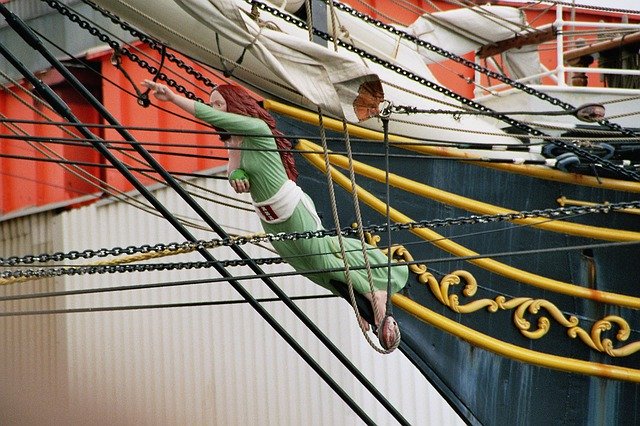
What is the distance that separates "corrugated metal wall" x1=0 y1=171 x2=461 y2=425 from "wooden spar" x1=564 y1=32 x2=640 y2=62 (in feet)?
6.53

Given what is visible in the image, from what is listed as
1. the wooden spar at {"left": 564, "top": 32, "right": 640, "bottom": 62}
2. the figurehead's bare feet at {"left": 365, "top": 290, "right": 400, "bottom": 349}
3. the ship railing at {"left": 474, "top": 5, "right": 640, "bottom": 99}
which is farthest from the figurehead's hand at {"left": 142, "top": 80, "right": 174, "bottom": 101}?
the wooden spar at {"left": 564, "top": 32, "right": 640, "bottom": 62}

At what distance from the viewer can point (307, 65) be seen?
405 centimetres

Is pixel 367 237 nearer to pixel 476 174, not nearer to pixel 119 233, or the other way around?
pixel 476 174

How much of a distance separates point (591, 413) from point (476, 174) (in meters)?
1.16

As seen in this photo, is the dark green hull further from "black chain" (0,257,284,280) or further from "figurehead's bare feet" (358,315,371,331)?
"black chain" (0,257,284,280)

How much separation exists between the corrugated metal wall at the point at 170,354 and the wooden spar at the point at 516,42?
1534mm

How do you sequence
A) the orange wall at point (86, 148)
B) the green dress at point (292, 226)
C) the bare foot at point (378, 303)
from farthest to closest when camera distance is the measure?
the orange wall at point (86, 148), the bare foot at point (378, 303), the green dress at point (292, 226)

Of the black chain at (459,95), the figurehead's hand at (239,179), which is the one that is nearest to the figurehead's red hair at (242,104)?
the figurehead's hand at (239,179)

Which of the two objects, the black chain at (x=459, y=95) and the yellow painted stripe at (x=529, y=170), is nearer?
the black chain at (x=459, y=95)

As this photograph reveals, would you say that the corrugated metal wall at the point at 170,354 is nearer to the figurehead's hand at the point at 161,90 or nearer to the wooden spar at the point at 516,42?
the wooden spar at the point at 516,42

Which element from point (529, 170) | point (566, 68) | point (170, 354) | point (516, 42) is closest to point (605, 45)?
point (516, 42)

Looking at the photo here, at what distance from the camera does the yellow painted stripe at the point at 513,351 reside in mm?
5289

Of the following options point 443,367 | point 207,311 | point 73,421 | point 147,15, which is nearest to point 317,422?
point 207,311

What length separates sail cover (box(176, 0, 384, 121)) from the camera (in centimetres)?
397
